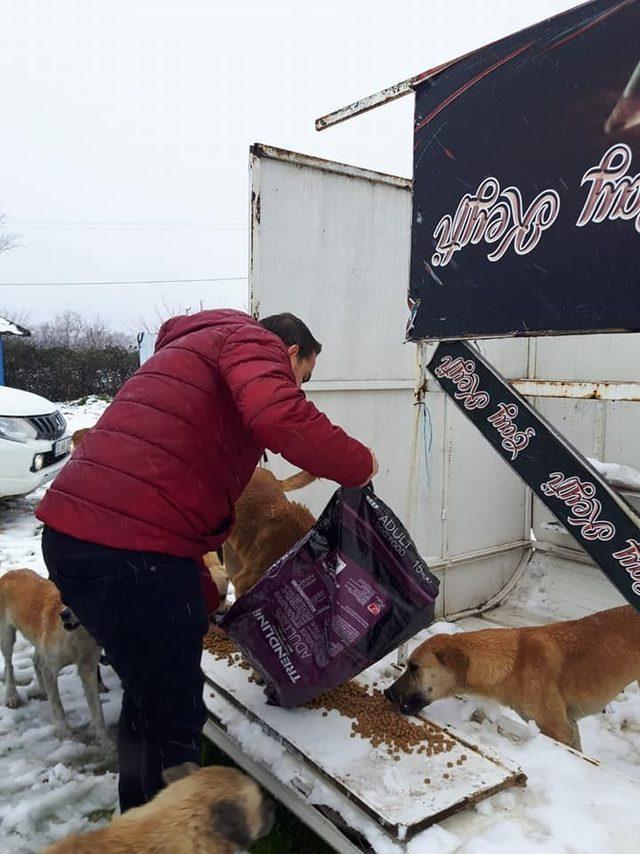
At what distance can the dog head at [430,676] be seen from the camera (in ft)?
10.2

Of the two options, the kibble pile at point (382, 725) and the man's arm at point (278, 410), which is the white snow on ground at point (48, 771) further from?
the man's arm at point (278, 410)

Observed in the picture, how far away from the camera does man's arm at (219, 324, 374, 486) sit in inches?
80.6

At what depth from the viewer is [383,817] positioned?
2.22 m

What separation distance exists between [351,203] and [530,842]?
13.5 ft

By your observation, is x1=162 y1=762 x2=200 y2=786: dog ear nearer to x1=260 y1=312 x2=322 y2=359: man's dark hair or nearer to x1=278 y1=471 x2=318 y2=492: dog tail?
x1=260 y1=312 x2=322 y2=359: man's dark hair

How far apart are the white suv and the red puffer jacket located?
5.54 m

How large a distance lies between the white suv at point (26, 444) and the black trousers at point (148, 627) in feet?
18.3

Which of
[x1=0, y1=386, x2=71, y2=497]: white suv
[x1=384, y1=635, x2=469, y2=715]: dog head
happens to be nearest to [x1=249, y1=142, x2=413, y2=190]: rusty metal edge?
[x1=384, y1=635, x2=469, y2=715]: dog head

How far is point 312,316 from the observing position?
15.5 feet

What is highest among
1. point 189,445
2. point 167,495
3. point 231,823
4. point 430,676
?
point 189,445

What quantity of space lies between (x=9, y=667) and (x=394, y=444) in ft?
10.5

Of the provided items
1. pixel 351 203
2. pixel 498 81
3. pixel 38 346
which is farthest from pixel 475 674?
pixel 38 346

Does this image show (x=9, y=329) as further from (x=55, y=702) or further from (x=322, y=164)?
(x=55, y=702)

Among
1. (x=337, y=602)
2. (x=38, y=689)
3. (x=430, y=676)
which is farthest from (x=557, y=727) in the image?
(x=38, y=689)
